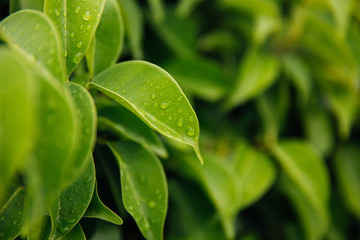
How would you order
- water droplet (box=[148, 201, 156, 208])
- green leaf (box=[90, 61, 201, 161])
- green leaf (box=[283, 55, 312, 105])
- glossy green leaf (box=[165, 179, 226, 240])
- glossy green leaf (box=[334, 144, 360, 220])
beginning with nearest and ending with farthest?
green leaf (box=[90, 61, 201, 161])
water droplet (box=[148, 201, 156, 208])
glossy green leaf (box=[165, 179, 226, 240])
green leaf (box=[283, 55, 312, 105])
glossy green leaf (box=[334, 144, 360, 220])

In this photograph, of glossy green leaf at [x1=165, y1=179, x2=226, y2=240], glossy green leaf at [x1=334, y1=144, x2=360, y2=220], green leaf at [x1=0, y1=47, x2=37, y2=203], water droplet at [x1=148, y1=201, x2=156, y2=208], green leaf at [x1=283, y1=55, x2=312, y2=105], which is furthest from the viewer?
glossy green leaf at [x1=334, y1=144, x2=360, y2=220]

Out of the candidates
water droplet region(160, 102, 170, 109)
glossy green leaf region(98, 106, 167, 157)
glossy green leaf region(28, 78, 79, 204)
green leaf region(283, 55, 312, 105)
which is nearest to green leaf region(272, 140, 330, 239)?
green leaf region(283, 55, 312, 105)

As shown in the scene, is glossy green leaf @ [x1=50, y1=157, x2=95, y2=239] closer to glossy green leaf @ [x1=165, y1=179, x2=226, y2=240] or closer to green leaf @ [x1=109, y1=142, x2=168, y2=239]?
green leaf @ [x1=109, y1=142, x2=168, y2=239]

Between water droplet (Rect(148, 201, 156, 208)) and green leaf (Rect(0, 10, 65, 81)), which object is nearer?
green leaf (Rect(0, 10, 65, 81))

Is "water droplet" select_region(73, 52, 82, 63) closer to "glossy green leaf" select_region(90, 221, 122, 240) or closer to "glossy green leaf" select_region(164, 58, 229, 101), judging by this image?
"glossy green leaf" select_region(90, 221, 122, 240)

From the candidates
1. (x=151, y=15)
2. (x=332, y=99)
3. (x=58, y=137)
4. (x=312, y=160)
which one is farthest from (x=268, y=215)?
(x=58, y=137)

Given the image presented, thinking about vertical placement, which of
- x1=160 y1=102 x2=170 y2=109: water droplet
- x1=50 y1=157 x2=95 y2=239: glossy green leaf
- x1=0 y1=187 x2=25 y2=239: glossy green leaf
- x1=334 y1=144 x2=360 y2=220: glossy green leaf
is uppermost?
x1=160 y1=102 x2=170 y2=109: water droplet

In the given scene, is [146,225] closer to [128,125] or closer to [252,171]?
[128,125]

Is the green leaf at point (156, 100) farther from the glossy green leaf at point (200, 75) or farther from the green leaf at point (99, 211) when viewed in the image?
the glossy green leaf at point (200, 75)

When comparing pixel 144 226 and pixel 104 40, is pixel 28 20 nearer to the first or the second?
pixel 104 40

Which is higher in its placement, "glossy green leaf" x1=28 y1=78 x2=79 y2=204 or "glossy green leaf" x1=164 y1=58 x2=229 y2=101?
"glossy green leaf" x1=28 y1=78 x2=79 y2=204
